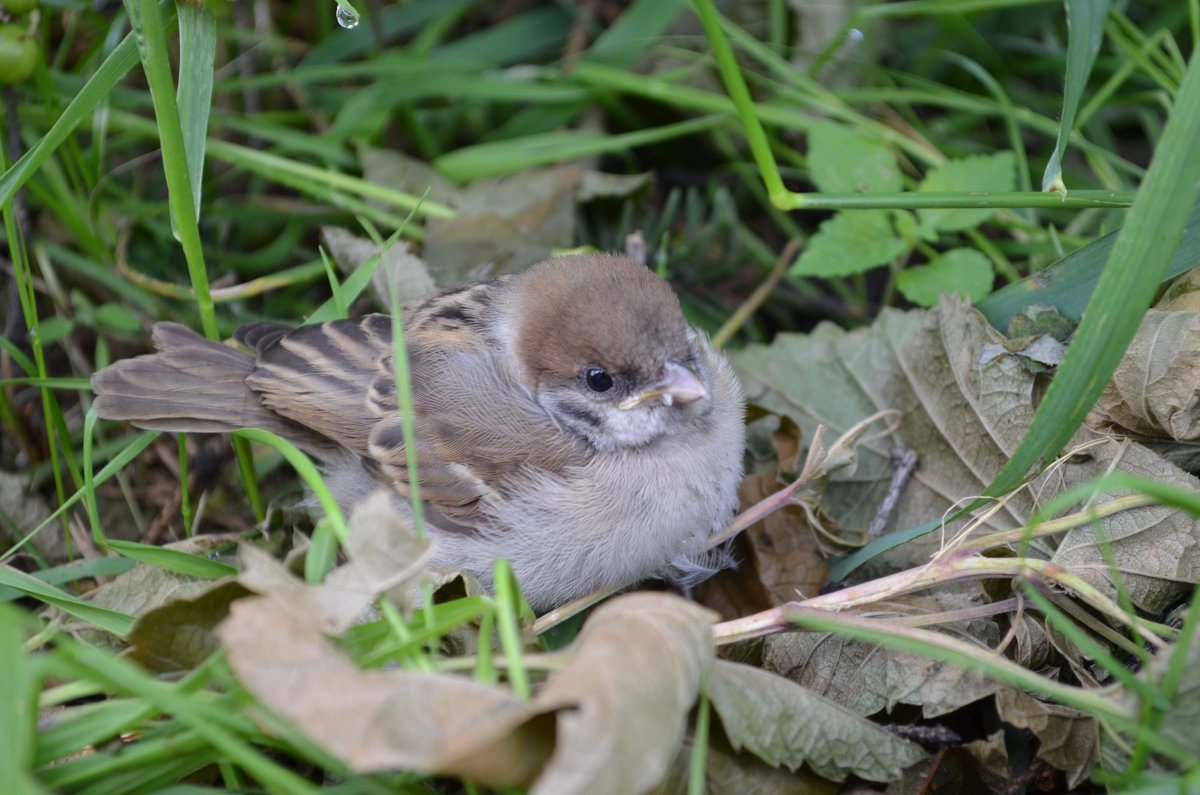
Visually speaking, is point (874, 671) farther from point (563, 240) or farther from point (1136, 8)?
point (1136, 8)

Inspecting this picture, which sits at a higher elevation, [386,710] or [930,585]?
[386,710]

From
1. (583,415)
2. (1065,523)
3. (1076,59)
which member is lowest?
(1065,523)

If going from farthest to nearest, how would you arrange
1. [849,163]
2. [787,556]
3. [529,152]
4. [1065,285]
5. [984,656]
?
[529,152] → [849,163] → [787,556] → [1065,285] → [984,656]

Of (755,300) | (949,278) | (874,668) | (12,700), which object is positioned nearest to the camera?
(12,700)

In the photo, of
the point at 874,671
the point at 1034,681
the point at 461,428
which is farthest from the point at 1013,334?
the point at 461,428

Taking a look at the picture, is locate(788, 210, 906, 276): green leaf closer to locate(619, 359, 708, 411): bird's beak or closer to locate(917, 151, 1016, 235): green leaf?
locate(917, 151, 1016, 235): green leaf

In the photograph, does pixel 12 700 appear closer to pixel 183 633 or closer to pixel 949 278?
pixel 183 633

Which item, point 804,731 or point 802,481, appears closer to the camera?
point 804,731

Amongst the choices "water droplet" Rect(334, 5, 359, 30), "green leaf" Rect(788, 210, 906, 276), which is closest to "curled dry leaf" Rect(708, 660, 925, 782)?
"green leaf" Rect(788, 210, 906, 276)

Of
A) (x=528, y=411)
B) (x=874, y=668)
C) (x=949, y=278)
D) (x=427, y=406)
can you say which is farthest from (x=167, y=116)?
(x=949, y=278)
